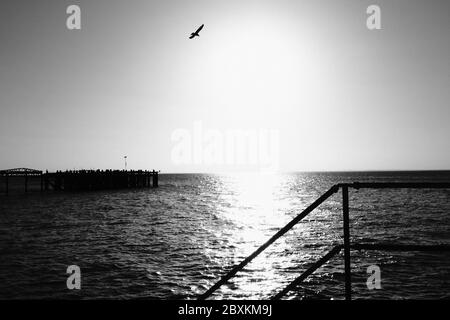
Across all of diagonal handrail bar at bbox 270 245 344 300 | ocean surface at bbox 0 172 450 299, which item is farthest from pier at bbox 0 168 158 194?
diagonal handrail bar at bbox 270 245 344 300

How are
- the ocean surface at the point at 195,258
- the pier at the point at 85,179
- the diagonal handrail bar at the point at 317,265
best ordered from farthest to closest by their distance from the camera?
the pier at the point at 85,179
the ocean surface at the point at 195,258
the diagonal handrail bar at the point at 317,265

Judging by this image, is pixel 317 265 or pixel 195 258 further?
pixel 195 258

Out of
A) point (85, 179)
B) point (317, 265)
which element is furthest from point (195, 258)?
point (85, 179)

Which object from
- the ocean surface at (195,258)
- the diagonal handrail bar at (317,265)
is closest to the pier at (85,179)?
the ocean surface at (195,258)

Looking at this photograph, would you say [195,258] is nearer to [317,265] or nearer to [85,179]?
[317,265]

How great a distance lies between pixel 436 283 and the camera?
42.0ft

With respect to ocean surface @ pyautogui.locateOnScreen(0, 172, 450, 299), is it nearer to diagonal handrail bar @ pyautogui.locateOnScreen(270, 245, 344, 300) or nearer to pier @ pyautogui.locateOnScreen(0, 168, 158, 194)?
diagonal handrail bar @ pyautogui.locateOnScreen(270, 245, 344, 300)

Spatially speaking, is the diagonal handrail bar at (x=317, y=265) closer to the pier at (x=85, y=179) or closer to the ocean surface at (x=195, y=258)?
the ocean surface at (x=195, y=258)

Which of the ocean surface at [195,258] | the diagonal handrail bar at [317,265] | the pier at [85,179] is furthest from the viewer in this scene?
the pier at [85,179]

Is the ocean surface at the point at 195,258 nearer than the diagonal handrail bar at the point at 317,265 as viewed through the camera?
No
